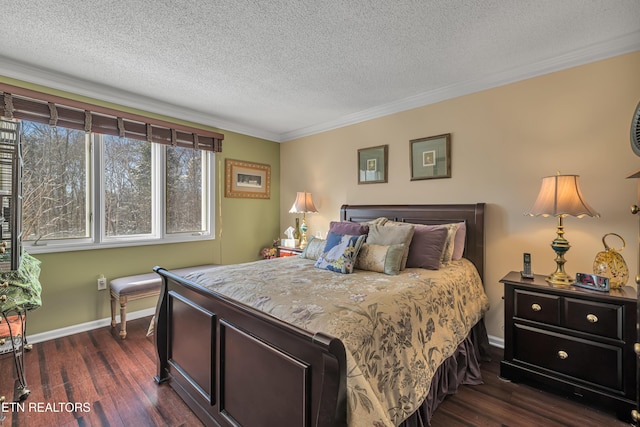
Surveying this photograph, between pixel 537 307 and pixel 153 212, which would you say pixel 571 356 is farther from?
pixel 153 212

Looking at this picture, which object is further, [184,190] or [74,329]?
[184,190]

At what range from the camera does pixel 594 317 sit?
5.98ft

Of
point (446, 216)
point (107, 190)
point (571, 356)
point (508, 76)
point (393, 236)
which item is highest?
point (508, 76)

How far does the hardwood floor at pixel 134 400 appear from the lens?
67.7 inches

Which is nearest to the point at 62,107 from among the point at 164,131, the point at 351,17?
the point at 164,131

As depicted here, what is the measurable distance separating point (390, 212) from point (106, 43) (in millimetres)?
2936

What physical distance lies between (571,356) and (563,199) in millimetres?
1042

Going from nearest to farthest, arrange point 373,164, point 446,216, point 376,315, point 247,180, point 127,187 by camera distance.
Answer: point 376,315 → point 446,216 → point 127,187 → point 373,164 → point 247,180

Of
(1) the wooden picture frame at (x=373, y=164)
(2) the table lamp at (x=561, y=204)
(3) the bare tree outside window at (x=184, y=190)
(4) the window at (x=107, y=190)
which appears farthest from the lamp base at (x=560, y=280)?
(3) the bare tree outside window at (x=184, y=190)

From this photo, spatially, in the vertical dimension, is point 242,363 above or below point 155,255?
below

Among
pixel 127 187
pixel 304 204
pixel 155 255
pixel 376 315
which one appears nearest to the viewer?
pixel 376 315

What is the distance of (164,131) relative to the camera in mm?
3438

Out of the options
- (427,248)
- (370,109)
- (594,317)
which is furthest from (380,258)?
(370,109)

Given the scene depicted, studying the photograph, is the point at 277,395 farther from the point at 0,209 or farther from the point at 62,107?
the point at 62,107
